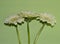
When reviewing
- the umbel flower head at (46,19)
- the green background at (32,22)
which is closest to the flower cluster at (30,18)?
the umbel flower head at (46,19)

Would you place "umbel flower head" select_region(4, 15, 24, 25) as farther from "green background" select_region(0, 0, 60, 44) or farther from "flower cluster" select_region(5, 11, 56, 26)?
"green background" select_region(0, 0, 60, 44)

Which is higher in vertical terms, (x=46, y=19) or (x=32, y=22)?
(x=46, y=19)

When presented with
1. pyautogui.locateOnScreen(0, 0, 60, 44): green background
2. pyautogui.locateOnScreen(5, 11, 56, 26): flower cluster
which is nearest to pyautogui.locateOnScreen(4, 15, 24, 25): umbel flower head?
pyautogui.locateOnScreen(5, 11, 56, 26): flower cluster

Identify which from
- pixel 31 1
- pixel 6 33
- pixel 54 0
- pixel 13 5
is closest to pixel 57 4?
pixel 54 0

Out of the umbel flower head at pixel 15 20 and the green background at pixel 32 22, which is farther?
the green background at pixel 32 22

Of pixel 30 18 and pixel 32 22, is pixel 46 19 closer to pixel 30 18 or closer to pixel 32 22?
pixel 30 18

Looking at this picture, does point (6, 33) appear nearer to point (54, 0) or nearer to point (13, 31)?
point (13, 31)

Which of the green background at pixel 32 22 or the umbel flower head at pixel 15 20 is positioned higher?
the umbel flower head at pixel 15 20

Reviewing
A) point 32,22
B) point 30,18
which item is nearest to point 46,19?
point 30,18

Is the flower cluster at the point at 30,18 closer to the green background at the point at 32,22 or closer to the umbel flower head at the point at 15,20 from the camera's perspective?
the umbel flower head at the point at 15,20
